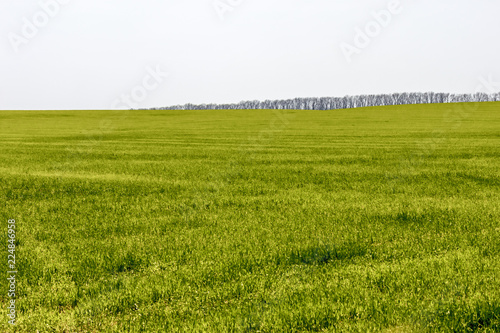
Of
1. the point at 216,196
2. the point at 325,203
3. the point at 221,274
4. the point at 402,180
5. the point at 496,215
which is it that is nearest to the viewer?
the point at 221,274

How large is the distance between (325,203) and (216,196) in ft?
9.39

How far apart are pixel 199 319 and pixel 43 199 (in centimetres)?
729

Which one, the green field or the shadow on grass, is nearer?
the green field

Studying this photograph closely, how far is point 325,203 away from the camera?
9.28 meters

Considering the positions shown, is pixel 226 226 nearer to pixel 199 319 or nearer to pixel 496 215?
pixel 199 319

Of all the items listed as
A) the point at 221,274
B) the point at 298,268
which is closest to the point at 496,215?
the point at 298,268

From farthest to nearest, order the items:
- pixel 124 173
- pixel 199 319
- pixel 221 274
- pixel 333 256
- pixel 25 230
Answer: pixel 124 173 → pixel 25 230 → pixel 333 256 → pixel 221 274 → pixel 199 319

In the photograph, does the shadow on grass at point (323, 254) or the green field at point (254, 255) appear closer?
the green field at point (254, 255)

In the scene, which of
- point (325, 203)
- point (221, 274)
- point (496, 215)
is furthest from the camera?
point (325, 203)

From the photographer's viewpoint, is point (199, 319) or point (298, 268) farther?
point (298, 268)

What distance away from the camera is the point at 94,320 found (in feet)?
13.9

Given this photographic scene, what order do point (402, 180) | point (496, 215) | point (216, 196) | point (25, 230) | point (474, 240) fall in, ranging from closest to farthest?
point (474, 240) < point (25, 230) < point (496, 215) < point (216, 196) < point (402, 180)

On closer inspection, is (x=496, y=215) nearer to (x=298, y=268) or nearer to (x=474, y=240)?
→ (x=474, y=240)

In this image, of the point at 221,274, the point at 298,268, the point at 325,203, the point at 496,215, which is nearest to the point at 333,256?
the point at 298,268
